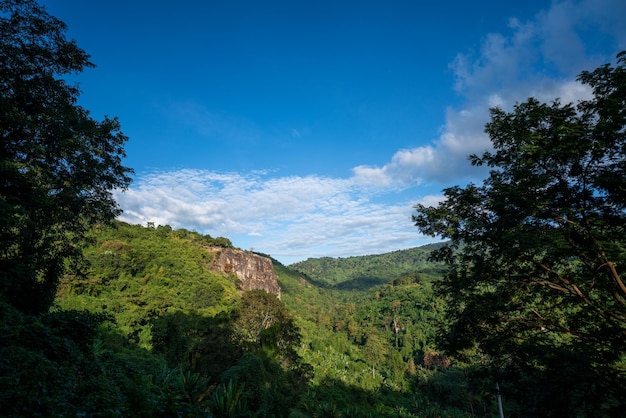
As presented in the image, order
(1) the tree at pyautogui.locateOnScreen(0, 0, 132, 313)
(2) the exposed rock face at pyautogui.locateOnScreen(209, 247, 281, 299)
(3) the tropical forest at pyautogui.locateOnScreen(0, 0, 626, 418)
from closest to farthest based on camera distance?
(3) the tropical forest at pyautogui.locateOnScreen(0, 0, 626, 418) < (1) the tree at pyautogui.locateOnScreen(0, 0, 132, 313) < (2) the exposed rock face at pyautogui.locateOnScreen(209, 247, 281, 299)

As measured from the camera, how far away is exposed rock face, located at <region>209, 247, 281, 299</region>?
66.0 meters

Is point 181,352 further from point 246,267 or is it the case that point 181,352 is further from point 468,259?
point 246,267

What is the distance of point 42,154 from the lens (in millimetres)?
10711

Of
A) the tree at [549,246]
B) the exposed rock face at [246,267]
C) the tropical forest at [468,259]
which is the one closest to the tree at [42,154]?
the tropical forest at [468,259]

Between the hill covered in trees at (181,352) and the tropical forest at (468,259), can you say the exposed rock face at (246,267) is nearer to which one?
the hill covered in trees at (181,352)

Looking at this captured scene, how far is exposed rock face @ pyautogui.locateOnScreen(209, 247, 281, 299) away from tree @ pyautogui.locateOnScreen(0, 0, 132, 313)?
5210 cm

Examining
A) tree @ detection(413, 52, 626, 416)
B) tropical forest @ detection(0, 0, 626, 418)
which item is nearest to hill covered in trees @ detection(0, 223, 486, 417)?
tropical forest @ detection(0, 0, 626, 418)

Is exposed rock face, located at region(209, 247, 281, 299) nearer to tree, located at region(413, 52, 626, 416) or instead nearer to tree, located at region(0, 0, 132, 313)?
tree, located at region(0, 0, 132, 313)

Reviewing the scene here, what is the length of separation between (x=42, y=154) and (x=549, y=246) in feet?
51.8

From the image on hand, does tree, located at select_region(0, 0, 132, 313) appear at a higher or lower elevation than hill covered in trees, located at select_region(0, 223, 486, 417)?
higher

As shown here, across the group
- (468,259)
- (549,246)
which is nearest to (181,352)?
(468,259)

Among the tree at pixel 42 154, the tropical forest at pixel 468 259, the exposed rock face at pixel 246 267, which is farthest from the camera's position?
the exposed rock face at pixel 246 267

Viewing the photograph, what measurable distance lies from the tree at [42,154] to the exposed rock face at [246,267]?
52102 mm

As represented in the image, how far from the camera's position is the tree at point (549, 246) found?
7480 millimetres
